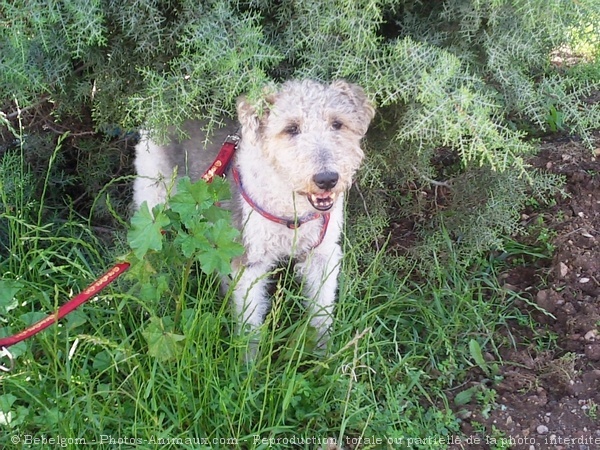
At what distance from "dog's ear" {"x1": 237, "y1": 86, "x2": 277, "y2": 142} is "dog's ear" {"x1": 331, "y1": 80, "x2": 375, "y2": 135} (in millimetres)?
268

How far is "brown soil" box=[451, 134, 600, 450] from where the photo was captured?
9.52 ft

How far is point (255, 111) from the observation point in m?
2.76

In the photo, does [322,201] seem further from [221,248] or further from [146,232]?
[146,232]

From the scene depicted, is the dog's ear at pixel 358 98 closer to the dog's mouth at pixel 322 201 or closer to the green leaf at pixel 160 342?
the dog's mouth at pixel 322 201

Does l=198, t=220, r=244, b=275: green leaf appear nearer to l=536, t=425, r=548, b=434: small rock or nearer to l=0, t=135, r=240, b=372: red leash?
l=0, t=135, r=240, b=372: red leash

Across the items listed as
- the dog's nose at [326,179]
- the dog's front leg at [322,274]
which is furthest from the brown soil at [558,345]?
the dog's nose at [326,179]

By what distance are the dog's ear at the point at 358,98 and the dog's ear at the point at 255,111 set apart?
27 centimetres

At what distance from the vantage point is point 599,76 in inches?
148

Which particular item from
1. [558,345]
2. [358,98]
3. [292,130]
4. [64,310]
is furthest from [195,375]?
[558,345]

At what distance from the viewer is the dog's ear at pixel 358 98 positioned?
277cm

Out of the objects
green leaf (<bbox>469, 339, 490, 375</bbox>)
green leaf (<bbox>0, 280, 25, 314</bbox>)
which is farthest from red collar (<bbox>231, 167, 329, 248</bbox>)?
green leaf (<bbox>0, 280, 25, 314</bbox>)

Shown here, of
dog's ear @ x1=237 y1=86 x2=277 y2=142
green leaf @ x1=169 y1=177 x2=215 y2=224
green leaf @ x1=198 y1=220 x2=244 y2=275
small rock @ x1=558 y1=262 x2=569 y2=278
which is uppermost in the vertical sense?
dog's ear @ x1=237 y1=86 x2=277 y2=142

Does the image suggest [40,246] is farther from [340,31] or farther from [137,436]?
[340,31]

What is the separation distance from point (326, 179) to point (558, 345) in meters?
1.57
